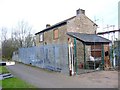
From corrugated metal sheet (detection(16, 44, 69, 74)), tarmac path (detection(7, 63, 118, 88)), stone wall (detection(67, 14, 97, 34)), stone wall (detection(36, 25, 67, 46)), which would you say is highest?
stone wall (detection(67, 14, 97, 34))

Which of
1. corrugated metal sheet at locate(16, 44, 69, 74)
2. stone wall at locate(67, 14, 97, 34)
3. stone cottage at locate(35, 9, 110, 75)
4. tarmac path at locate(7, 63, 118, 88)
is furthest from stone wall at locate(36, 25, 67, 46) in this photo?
tarmac path at locate(7, 63, 118, 88)

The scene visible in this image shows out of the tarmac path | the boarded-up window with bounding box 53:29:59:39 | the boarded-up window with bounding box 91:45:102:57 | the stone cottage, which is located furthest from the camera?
the boarded-up window with bounding box 53:29:59:39

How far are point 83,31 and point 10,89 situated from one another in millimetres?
18757

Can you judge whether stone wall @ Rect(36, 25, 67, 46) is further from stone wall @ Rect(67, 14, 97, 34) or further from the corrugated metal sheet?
the corrugated metal sheet

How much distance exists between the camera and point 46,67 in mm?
21906

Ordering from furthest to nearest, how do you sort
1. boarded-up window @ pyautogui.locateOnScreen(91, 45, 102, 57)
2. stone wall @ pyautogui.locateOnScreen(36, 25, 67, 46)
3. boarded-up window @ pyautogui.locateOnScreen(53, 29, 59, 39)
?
boarded-up window @ pyautogui.locateOnScreen(53, 29, 59, 39), stone wall @ pyautogui.locateOnScreen(36, 25, 67, 46), boarded-up window @ pyautogui.locateOnScreen(91, 45, 102, 57)

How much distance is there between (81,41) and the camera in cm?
2119

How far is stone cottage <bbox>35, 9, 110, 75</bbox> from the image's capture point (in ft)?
64.0

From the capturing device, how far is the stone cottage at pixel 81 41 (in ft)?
64.0

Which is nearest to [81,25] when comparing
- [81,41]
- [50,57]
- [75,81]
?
[81,41]

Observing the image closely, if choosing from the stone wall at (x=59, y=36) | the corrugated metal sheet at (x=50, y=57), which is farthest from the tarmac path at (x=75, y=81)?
the stone wall at (x=59, y=36)

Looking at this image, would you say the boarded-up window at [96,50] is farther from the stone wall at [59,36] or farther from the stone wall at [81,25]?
the stone wall at [59,36]

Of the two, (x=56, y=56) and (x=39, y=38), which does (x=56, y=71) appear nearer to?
(x=56, y=56)

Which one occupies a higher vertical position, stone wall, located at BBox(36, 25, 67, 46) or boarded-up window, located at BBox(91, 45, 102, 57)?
stone wall, located at BBox(36, 25, 67, 46)
